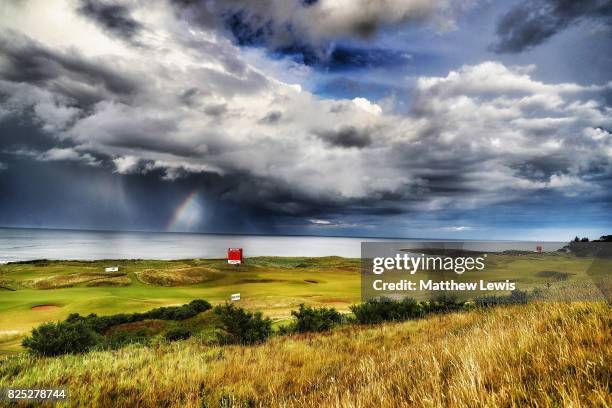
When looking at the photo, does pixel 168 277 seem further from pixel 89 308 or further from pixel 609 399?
pixel 609 399

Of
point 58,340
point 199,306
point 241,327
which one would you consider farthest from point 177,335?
point 199,306

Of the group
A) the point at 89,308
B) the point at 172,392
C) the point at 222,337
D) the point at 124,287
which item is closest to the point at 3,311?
the point at 89,308

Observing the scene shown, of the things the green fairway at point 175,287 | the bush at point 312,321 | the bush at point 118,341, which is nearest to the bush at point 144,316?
the green fairway at point 175,287

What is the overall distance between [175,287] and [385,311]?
5617 cm

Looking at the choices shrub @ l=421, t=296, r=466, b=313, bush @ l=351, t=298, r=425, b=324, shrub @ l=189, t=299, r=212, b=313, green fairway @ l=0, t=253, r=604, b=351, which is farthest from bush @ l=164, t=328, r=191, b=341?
shrub @ l=189, t=299, r=212, b=313

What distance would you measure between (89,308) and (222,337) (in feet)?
103

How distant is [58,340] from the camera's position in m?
11.0

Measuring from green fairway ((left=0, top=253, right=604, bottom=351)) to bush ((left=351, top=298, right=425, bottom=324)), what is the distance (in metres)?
5.04

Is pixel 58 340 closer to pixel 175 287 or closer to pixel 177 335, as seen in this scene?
pixel 177 335

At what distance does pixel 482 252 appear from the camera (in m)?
15.6

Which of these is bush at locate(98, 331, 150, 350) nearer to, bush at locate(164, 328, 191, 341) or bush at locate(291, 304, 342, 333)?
bush at locate(164, 328, 191, 341)

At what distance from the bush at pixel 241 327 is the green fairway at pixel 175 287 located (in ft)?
41.0

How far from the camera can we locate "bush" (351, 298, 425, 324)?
15008mm

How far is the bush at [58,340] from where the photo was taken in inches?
420
